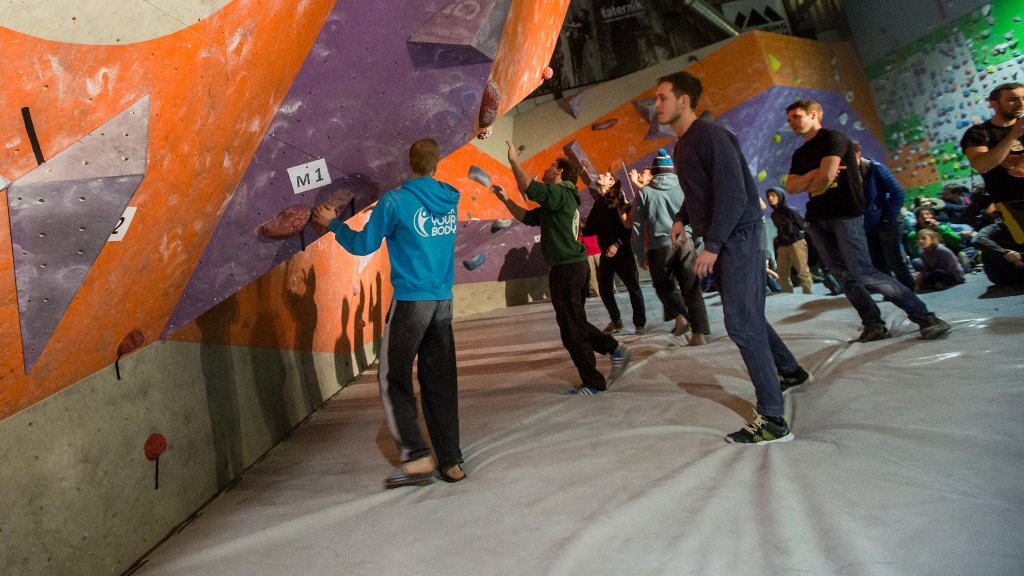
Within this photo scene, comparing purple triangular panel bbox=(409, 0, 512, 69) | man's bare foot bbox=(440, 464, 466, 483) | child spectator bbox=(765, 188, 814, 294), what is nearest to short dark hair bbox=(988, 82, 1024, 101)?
purple triangular panel bbox=(409, 0, 512, 69)

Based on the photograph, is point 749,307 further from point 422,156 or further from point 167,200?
point 167,200

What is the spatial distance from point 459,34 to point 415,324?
3.82ft

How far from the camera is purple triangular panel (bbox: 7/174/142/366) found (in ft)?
4.29

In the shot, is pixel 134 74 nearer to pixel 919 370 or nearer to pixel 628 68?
pixel 919 370

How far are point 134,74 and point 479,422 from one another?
6.85 feet

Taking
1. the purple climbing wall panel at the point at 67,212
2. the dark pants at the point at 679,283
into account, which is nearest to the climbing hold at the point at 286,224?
the purple climbing wall panel at the point at 67,212

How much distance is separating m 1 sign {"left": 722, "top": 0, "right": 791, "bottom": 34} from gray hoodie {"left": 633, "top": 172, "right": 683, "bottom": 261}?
5.93 meters

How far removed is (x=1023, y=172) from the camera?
3.12 meters

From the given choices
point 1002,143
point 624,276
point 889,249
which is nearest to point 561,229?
point 624,276

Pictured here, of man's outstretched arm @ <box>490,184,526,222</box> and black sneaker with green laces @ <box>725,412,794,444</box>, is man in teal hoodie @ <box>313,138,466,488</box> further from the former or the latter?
black sneaker with green laces @ <box>725,412,794,444</box>

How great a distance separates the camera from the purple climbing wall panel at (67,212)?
4.28 feet

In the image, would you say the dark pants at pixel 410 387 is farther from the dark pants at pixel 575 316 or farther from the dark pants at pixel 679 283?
the dark pants at pixel 679 283

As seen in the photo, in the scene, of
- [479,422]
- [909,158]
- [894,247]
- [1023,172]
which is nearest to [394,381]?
[479,422]

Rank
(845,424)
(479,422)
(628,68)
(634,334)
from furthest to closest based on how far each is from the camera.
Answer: (628,68) < (634,334) < (479,422) < (845,424)
